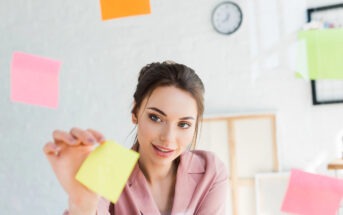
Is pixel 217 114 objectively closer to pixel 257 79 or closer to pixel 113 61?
pixel 257 79

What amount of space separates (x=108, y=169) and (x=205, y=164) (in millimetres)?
484

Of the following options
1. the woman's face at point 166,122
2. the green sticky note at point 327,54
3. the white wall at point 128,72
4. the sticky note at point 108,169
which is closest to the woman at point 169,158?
the woman's face at point 166,122

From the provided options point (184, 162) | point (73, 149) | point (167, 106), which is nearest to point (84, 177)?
point (73, 149)

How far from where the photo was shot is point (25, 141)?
1815 millimetres

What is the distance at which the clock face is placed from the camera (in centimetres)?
190

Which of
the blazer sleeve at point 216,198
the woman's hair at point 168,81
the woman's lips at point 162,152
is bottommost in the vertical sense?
the blazer sleeve at point 216,198

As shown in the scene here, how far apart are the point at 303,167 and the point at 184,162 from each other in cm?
118

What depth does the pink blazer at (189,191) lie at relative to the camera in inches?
31.7

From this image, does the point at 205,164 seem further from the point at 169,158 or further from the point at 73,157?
the point at 73,157

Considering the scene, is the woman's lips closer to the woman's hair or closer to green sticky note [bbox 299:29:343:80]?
the woman's hair

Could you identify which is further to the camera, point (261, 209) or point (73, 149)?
point (261, 209)

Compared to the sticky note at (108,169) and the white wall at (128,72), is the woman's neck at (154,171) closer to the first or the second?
the sticky note at (108,169)

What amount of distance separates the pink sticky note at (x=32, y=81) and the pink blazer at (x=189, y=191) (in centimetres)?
30

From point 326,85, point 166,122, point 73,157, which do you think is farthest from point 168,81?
point 326,85
